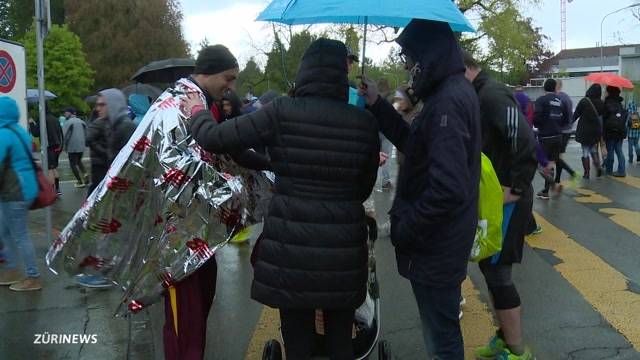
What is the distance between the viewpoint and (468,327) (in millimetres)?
4734

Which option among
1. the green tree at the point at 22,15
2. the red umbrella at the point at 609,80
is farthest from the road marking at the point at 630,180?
the green tree at the point at 22,15

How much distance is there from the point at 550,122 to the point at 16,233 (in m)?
7.41

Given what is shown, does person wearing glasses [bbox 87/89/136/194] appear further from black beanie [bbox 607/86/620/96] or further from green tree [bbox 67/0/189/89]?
green tree [bbox 67/0/189/89]

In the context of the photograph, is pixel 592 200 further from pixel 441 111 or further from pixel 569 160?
pixel 441 111

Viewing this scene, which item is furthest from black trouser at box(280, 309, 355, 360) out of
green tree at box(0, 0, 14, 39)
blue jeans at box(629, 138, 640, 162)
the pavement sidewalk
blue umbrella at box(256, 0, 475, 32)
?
green tree at box(0, 0, 14, 39)

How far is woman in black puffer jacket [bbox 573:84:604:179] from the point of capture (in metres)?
11.6

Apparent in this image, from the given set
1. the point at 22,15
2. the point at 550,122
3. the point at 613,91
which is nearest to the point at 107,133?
the point at 550,122

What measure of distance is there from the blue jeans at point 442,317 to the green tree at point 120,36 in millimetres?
47366

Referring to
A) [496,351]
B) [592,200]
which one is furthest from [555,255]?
[592,200]

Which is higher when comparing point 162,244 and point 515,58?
point 515,58

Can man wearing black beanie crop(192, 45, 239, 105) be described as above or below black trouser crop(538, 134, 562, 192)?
above

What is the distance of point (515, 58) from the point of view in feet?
98.9

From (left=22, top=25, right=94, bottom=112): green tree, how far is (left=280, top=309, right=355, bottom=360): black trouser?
1574 inches

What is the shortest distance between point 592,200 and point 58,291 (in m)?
7.80
